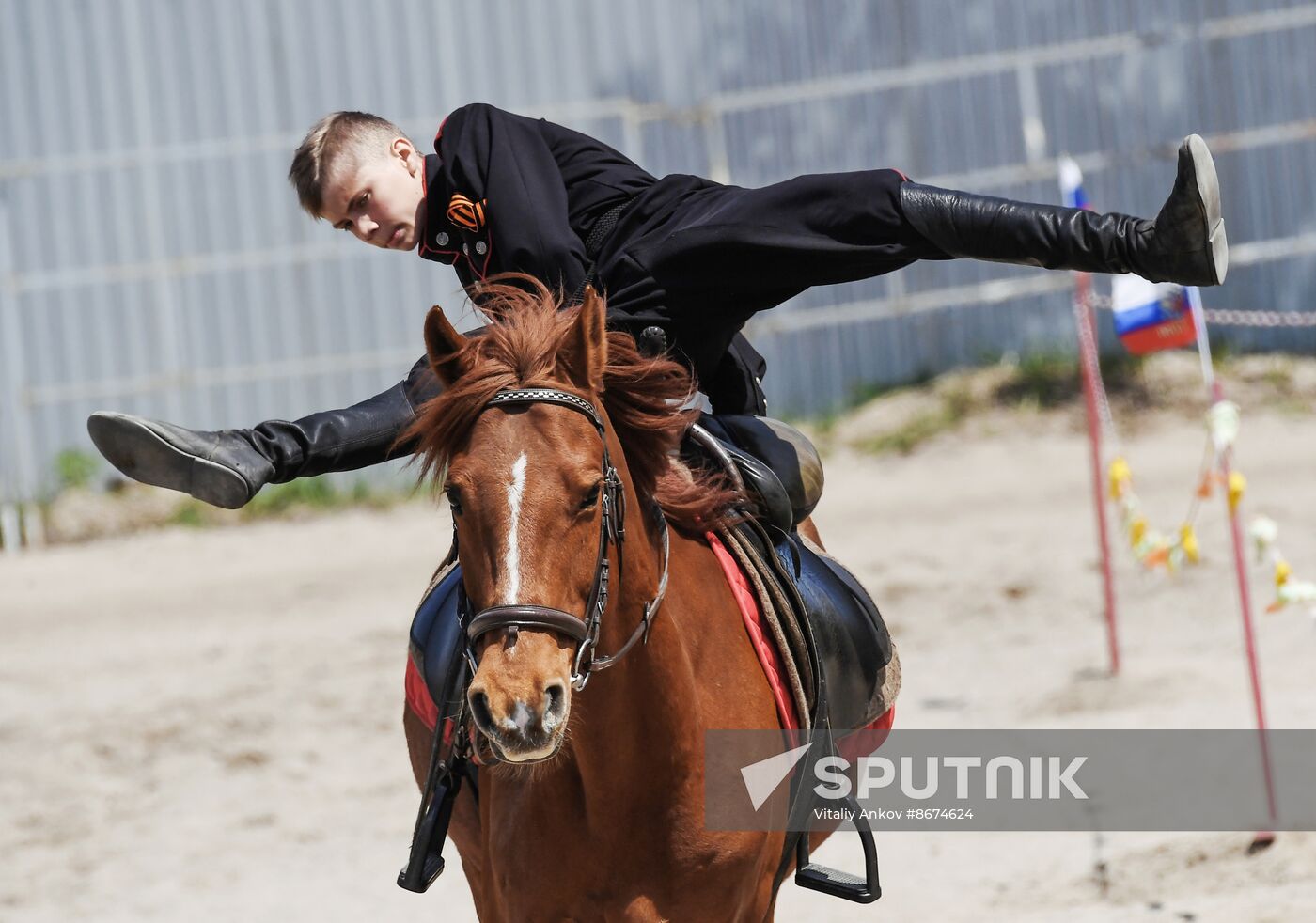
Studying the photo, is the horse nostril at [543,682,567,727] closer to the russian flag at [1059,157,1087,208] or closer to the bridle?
the bridle

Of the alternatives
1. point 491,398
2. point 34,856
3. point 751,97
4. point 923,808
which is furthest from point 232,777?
point 751,97

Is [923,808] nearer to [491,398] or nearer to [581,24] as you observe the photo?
[491,398]

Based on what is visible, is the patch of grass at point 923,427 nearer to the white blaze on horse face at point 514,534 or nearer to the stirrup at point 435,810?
the stirrup at point 435,810

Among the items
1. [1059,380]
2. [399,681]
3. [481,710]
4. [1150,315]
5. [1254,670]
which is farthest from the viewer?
[1059,380]

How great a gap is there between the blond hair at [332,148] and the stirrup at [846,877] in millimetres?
1616

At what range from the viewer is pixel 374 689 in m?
7.71

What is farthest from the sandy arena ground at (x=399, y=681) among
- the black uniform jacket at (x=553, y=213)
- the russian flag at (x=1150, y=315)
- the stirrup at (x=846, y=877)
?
the black uniform jacket at (x=553, y=213)

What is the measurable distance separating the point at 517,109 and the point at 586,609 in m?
9.33

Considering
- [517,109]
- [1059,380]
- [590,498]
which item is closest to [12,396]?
[517,109]

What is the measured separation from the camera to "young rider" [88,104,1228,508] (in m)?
2.72

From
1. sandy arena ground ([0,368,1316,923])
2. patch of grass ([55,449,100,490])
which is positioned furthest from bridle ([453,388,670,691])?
patch of grass ([55,449,100,490])

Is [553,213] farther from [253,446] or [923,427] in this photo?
[923,427]

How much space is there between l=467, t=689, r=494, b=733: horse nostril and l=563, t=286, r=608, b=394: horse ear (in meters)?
0.56

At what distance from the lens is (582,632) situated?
2236 mm
